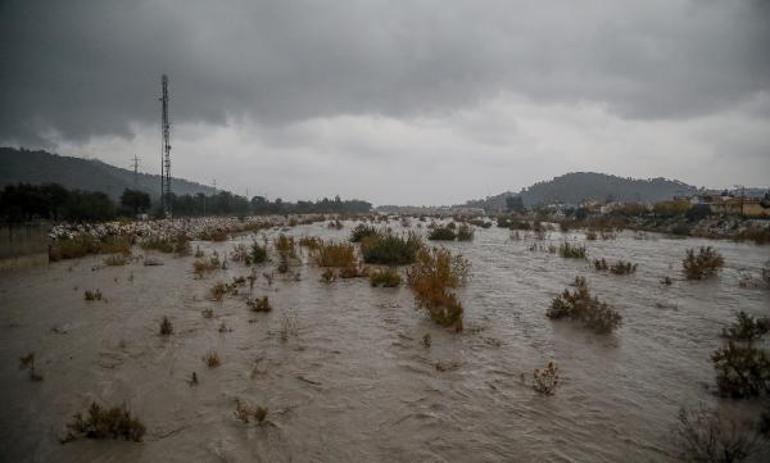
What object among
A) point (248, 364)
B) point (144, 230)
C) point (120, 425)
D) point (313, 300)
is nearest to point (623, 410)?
point (248, 364)

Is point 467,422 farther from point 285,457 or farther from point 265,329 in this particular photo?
point 265,329

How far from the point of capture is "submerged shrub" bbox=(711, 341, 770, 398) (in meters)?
3.88

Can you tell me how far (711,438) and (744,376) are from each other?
1608 millimetres

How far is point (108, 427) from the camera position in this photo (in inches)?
127

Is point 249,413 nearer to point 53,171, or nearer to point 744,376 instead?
point 744,376

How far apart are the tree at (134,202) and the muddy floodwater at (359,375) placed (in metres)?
38.2

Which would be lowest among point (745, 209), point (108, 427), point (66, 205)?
point (108, 427)

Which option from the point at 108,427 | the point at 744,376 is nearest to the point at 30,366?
the point at 108,427

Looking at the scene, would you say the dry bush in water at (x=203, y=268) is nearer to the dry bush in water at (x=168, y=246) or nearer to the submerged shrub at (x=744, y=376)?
the dry bush in water at (x=168, y=246)

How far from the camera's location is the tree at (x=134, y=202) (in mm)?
41438

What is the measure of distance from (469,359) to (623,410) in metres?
1.79

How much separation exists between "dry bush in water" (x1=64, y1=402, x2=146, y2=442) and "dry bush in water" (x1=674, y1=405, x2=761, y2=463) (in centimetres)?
455

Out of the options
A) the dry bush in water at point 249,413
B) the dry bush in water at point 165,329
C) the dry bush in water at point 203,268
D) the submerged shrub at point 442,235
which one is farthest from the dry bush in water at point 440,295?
the submerged shrub at point 442,235

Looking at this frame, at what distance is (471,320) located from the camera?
6.72 meters
